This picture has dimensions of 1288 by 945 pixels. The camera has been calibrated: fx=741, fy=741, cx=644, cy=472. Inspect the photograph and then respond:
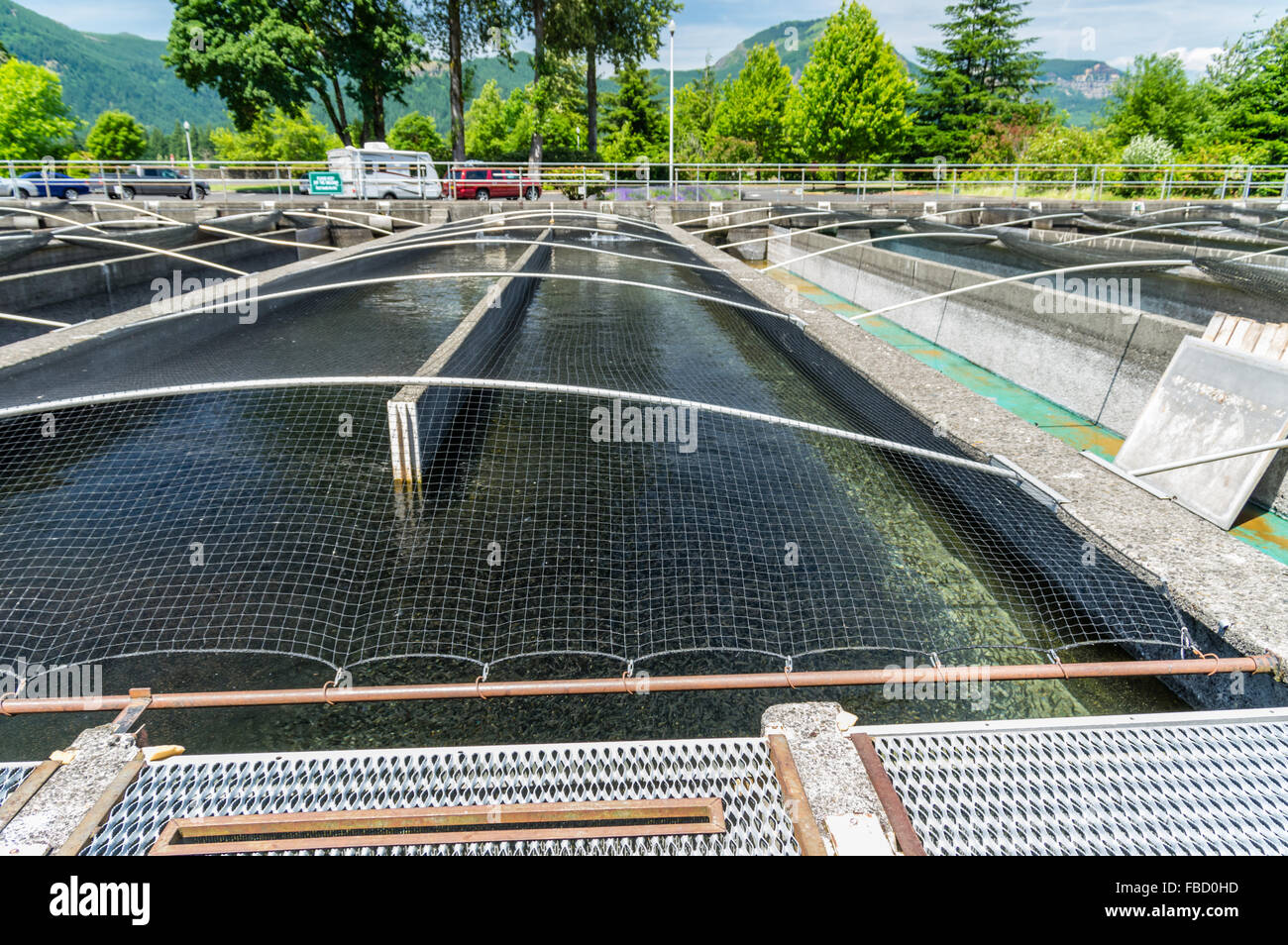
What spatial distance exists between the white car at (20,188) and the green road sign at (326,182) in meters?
11.8

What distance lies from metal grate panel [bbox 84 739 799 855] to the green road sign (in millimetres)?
26634

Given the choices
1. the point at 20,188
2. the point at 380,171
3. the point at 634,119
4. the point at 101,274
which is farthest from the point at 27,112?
the point at 101,274

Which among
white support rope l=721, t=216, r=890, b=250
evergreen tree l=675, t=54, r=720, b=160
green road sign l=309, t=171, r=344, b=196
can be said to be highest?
evergreen tree l=675, t=54, r=720, b=160

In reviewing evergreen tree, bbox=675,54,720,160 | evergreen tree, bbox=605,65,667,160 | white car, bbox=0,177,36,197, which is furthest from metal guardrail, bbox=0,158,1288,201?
evergreen tree, bbox=675,54,720,160

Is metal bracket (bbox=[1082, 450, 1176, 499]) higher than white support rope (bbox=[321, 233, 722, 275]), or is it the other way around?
white support rope (bbox=[321, 233, 722, 275])

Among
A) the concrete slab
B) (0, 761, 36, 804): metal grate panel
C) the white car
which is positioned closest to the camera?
(0, 761, 36, 804): metal grate panel

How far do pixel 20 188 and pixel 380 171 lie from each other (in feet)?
45.9

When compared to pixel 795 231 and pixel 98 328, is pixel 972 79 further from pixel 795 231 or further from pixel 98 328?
pixel 98 328

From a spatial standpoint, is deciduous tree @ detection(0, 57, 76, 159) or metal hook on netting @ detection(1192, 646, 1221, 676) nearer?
metal hook on netting @ detection(1192, 646, 1221, 676)

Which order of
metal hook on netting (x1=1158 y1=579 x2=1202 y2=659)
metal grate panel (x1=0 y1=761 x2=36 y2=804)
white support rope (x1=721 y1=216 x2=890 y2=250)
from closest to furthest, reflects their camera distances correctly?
metal grate panel (x1=0 y1=761 x2=36 y2=804) → metal hook on netting (x1=1158 y1=579 x2=1202 y2=659) → white support rope (x1=721 y1=216 x2=890 y2=250)

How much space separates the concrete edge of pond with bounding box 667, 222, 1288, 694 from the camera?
128 inches

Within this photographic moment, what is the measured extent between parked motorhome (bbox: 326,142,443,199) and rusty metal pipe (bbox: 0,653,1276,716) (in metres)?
27.4

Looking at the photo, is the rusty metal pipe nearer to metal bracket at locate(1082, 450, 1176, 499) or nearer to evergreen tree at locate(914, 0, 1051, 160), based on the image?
metal bracket at locate(1082, 450, 1176, 499)
